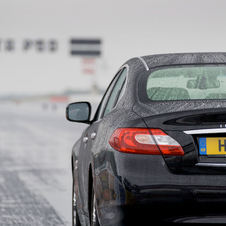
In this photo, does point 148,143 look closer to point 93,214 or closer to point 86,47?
point 93,214

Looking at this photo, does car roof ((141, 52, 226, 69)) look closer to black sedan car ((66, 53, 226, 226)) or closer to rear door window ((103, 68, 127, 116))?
rear door window ((103, 68, 127, 116))

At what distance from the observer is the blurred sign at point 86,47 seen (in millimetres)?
68688

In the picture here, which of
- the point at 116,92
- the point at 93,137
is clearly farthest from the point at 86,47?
the point at 93,137

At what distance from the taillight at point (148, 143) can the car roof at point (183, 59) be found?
3.25ft

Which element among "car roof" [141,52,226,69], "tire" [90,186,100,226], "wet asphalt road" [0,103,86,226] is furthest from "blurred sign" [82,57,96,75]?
"tire" [90,186,100,226]

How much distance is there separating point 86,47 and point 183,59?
6499 cm

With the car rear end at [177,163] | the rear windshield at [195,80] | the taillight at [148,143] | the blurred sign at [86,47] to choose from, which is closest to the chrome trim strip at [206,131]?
the car rear end at [177,163]

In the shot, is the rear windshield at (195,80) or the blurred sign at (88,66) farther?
the blurred sign at (88,66)

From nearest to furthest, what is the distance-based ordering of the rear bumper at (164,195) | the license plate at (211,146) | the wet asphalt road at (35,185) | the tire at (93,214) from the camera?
the rear bumper at (164,195) < the license plate at (211,146) < the tire at (93,214) < the wet asphalt road at (35,185)

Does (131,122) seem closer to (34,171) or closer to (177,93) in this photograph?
(177,93)

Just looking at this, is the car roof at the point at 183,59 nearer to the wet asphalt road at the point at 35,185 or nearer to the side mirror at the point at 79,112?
the side mirror at the point at 79,112

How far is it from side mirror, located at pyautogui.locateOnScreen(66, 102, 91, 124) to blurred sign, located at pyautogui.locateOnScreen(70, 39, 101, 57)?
63.3 meters

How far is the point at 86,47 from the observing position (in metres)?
69.2

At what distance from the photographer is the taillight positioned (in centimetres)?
362
